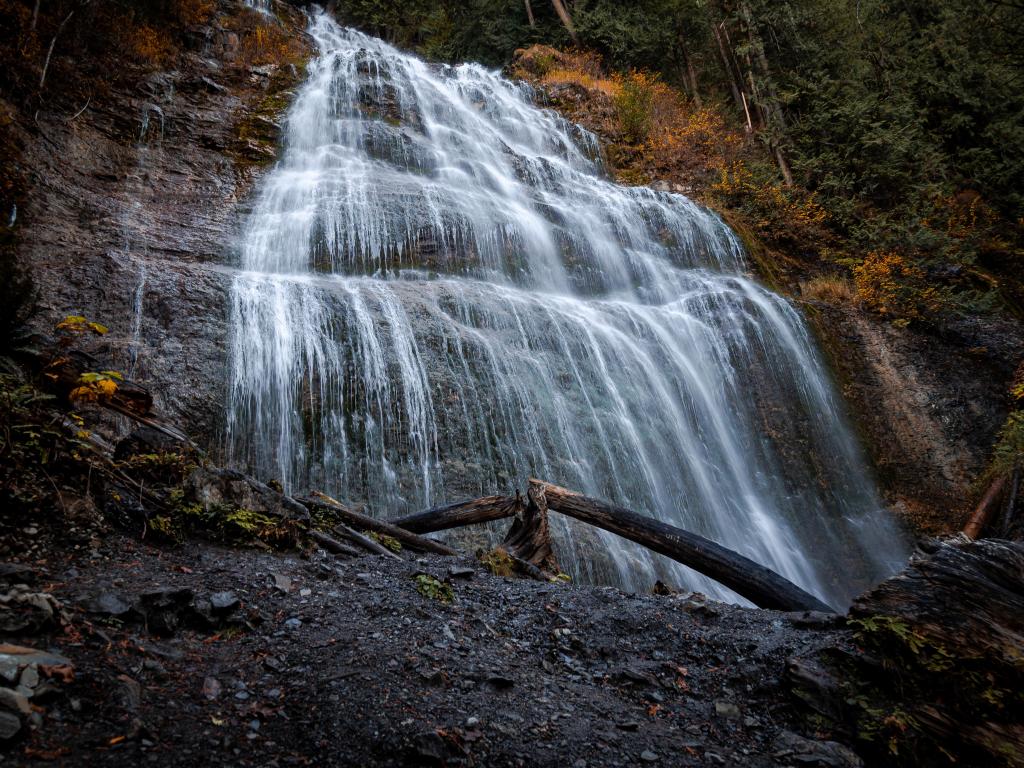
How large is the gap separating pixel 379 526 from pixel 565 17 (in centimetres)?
2384

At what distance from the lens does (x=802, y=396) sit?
11016 millimetres

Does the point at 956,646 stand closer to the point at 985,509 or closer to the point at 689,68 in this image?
the point at 985,509

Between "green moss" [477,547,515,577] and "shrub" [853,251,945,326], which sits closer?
"green moss" [477,547,515,577]

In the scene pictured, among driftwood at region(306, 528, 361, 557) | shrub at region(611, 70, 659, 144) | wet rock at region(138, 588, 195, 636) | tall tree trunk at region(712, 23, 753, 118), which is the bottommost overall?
driftwood at region(306, 528, 361, 557)

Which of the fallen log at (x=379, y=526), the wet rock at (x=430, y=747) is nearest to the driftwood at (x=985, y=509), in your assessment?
the fallen log at (x=379, y=526)

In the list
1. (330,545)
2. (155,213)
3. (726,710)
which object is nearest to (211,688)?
(330,545)

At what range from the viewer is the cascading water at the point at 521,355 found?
7328 mm

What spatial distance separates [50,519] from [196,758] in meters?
1.90

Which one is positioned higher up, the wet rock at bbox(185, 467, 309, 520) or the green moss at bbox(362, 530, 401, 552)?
the wet rock at bbox(185, 467, 309, 520)

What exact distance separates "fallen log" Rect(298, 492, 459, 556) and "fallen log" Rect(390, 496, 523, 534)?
241 millimetres

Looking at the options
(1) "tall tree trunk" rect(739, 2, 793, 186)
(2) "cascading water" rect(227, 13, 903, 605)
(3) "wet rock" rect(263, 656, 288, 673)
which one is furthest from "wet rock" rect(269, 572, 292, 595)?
(1) "tall tree trunk" rect(739, 2, 793, 186)

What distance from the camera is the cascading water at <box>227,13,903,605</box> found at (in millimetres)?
7328

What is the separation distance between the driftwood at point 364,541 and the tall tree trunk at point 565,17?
23.3 m

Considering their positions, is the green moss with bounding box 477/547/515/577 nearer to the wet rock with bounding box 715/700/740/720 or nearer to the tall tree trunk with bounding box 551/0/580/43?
the wet rock with bounding box 715/700/740/720
